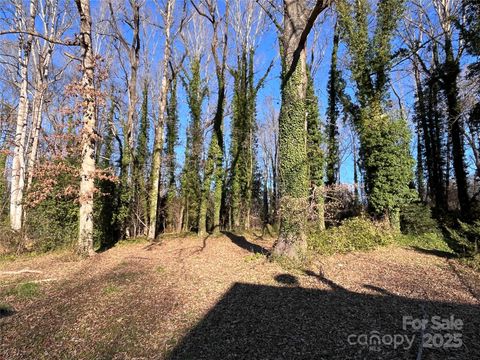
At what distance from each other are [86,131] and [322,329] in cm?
820

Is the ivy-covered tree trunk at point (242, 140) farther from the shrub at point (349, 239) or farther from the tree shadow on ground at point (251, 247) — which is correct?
the shrub at point (349, 239)

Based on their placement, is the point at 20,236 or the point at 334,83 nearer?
the point at 20,236

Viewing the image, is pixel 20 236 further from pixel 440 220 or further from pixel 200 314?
pixel 440 220

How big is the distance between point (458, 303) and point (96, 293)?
21.7ft

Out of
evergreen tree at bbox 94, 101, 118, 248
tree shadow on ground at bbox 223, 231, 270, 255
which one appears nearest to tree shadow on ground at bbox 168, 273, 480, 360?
tree shadow on ground at bbox 223, 231, 270, 255

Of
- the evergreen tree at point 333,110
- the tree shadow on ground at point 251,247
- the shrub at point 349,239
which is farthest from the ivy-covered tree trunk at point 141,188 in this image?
the evergreen tree at point 333,110

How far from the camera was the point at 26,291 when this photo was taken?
6105mm

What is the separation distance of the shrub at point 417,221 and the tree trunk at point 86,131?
41.1 feet

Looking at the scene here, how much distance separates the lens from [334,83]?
1848 centimetres

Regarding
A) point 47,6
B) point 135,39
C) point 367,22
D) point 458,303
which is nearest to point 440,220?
point 367,22

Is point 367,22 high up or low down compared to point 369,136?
up

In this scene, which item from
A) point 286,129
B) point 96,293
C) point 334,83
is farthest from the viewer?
point 334,83

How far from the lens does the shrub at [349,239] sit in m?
9.52

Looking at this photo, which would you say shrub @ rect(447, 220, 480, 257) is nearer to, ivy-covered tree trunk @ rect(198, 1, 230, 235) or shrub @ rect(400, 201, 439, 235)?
shrub @ rect(400, 201, 439, 235)
